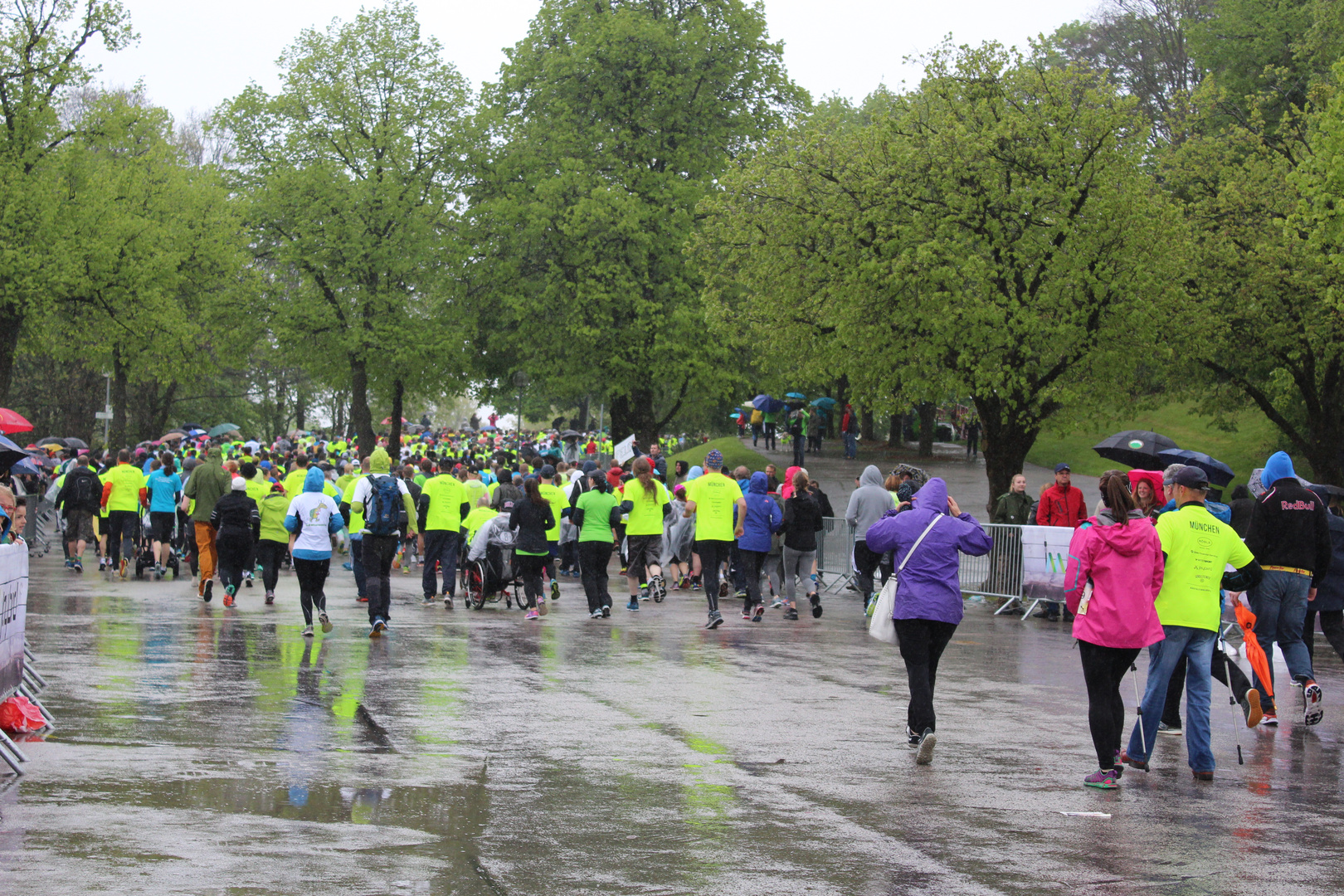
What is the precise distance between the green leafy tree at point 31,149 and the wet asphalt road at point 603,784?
22.7 meters

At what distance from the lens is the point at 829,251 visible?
2834 centimetres

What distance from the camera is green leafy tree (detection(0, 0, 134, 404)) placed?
3344 centimetres

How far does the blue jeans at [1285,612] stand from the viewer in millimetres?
10828

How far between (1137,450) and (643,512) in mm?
8167

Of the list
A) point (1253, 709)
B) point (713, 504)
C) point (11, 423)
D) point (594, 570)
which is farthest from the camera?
point (11, 423)

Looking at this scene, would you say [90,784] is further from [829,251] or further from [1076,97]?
[1076,97]

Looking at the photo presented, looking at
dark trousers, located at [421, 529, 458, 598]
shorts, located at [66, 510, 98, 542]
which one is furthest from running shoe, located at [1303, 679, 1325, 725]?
shorts, located at [66, 510, 98, 542]

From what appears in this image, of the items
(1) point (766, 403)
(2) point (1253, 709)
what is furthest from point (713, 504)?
(1) point (766, 403)

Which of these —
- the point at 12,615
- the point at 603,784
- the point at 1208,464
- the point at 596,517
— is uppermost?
the point at 1208,464

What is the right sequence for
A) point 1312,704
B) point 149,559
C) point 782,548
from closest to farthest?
A: point 1312,704 < point 782,548 < point 149,559

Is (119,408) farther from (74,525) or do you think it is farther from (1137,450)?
(1137,450)

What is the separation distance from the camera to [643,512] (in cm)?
1931

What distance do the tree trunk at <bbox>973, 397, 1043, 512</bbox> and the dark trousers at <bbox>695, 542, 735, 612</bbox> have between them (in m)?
12.1

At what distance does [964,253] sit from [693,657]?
15.2 m
